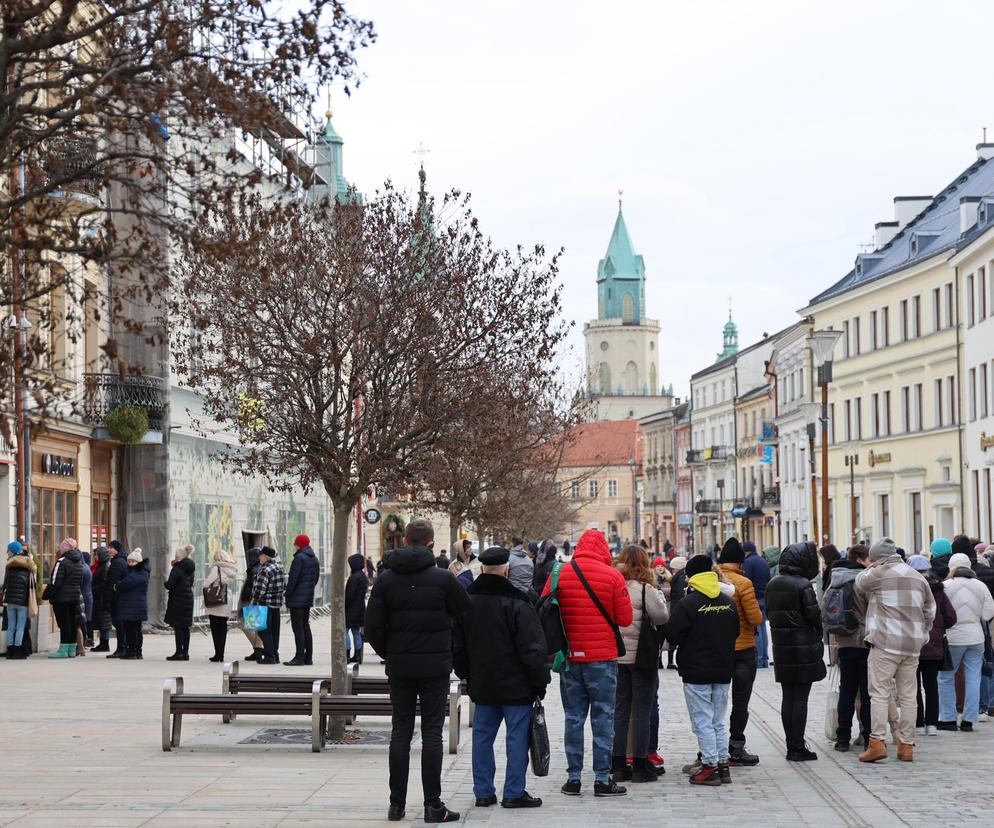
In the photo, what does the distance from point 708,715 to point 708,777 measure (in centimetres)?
46

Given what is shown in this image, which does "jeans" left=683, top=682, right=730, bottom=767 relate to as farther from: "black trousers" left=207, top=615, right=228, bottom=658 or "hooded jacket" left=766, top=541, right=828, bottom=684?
"black trousers" left=207, top=615, right=228, bottom=658

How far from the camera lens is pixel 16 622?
88.9 ft

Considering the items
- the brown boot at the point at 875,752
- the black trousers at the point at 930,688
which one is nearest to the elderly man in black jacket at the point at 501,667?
the brown boot at the point at 875,752

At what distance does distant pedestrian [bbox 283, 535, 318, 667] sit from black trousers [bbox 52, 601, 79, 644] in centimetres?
369

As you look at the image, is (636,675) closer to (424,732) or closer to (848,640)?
(424,732)

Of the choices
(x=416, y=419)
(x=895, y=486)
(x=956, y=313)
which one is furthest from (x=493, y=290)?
(x=895, y=486)

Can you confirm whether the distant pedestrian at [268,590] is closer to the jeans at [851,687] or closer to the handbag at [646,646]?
the jeans at [851,687]

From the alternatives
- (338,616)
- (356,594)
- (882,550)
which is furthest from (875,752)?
(356,594)

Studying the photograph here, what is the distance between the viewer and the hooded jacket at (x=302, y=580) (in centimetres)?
2622

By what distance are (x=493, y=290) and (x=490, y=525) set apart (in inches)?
790

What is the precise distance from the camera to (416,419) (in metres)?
18.6

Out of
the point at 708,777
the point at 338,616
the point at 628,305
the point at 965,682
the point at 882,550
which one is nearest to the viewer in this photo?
the point at 708,777

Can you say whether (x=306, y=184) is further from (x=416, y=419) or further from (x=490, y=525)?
(x=490, y=525)

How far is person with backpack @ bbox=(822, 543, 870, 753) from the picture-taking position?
1514 cm
